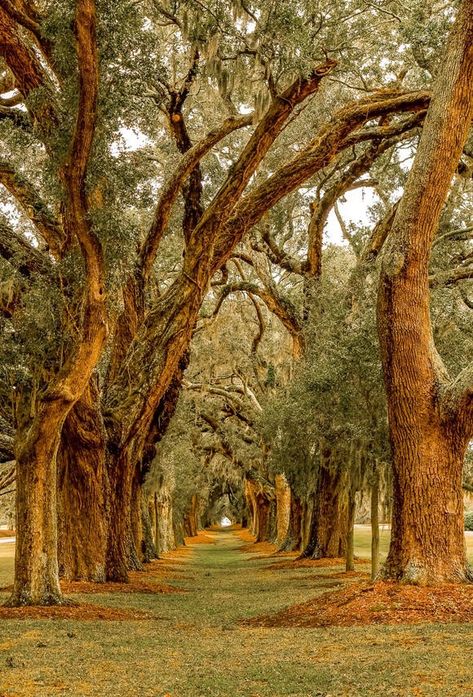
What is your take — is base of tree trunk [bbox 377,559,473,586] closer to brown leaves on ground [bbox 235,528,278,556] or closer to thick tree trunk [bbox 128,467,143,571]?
thick tree trunk [bbox 128,467,143,571]

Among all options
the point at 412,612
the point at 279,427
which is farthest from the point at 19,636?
the point at 279,427

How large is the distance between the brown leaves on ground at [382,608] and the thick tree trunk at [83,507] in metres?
5.08

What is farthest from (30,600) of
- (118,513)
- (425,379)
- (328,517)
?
(328,517)

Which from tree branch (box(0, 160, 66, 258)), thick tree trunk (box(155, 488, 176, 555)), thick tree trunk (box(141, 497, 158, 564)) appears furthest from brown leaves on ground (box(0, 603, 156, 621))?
thick tree trunk (box(155, 488, 176, 555))

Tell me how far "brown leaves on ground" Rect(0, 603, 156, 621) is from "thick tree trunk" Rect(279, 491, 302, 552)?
58.2 ft

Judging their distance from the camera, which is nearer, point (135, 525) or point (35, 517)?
point (35, 517)

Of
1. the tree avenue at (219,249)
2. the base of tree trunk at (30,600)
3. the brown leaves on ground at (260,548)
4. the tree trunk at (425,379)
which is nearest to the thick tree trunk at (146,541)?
the tree avenue at (219,249)

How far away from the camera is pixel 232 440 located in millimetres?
34531

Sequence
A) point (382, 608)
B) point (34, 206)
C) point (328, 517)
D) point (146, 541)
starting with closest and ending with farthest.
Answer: point (382, 608) < point (34, 206) < point (328, 517) < point (146, 541)

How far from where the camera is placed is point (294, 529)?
29.1 m

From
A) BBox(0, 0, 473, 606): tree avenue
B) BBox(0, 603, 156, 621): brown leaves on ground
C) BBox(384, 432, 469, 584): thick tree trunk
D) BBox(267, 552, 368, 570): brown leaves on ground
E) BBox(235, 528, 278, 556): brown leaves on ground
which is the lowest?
BBox(235, 528, 278, 556): brown leaves on ground

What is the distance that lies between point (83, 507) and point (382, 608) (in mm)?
7252

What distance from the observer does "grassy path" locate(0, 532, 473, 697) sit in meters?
5.55

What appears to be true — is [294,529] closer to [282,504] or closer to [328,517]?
[282,504]
